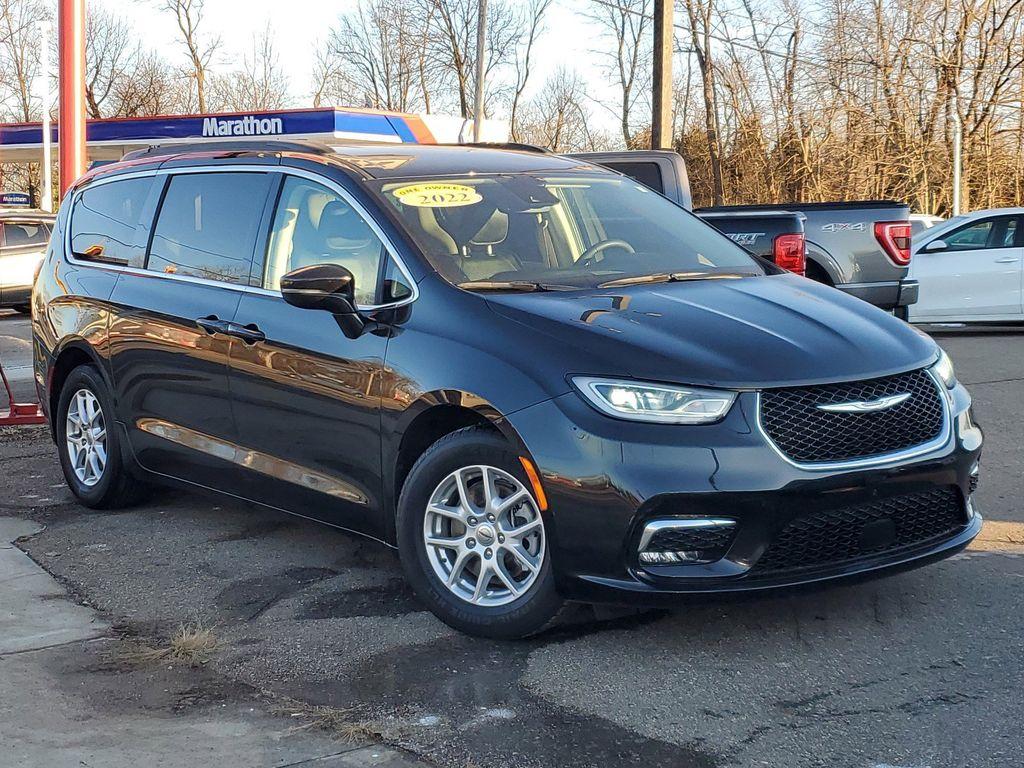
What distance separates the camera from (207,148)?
242 inches

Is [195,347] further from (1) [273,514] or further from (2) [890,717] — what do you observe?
(2) [890,717]

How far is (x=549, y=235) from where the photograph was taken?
5.23m

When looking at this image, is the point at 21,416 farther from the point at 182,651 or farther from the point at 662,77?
the point at 662,77

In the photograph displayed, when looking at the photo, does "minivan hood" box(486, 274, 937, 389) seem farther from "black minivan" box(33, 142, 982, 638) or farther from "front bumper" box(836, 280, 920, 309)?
"front bumper" box(836, 280, 920, 309)

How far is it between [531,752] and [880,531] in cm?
145

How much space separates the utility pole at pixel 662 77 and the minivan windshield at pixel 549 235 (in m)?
12.3

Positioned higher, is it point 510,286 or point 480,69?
point 480,69

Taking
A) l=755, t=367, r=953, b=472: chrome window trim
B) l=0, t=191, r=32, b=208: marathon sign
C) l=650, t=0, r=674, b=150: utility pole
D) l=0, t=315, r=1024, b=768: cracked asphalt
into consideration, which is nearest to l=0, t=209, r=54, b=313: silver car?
l=650, t=0, r=674, b=150: utility pole

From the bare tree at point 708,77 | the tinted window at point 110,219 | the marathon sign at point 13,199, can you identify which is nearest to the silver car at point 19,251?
the marathon sign at point 13,199

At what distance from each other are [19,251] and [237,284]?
599 inches

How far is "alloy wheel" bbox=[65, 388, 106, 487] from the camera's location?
21.2 feet

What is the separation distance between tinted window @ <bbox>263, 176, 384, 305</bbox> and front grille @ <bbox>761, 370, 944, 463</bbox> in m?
1.67

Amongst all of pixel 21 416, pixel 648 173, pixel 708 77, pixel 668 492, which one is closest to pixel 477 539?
pixel 668 492

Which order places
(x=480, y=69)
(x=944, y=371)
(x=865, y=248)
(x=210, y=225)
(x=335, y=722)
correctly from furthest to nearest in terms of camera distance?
(x=480, y=69)
(x=865, y=248)
(x=210, y=225)
(x=944, y=371)
(x=335, y=722)
